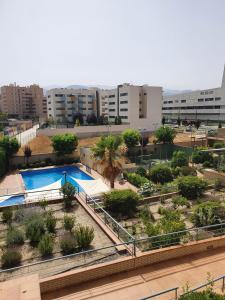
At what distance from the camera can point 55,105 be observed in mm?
77562

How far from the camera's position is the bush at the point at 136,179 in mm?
26688

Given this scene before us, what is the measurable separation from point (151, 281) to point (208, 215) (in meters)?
6.49

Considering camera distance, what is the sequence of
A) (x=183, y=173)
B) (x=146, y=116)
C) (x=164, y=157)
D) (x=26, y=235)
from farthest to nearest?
(x=146, y=116)
(x=164, y=157)
(x=183, y=173)
(x=26, y=235)

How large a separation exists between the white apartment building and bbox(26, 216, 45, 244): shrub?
2899 inches

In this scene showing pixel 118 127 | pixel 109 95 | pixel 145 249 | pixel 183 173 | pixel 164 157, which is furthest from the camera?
pixel 109 95

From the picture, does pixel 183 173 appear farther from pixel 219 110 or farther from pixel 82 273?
pixel 219 110

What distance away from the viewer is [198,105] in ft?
275

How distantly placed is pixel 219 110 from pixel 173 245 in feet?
243

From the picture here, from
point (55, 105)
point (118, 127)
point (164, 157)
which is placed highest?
point (55, 105)

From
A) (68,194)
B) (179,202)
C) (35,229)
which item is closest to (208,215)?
(179,202)

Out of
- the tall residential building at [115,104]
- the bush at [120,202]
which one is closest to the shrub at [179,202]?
the bush at [120,202]

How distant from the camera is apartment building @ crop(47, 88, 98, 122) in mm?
77688

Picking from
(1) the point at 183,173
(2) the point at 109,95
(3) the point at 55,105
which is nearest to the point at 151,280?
(1) the point at 183,173

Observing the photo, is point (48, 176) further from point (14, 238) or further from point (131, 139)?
point (14, 238)
